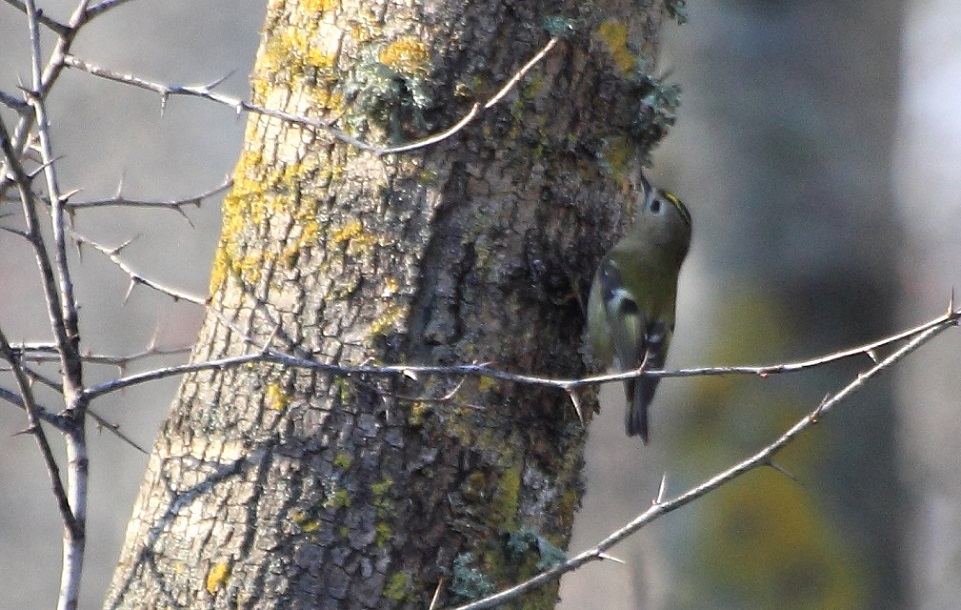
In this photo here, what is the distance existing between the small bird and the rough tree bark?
65cm

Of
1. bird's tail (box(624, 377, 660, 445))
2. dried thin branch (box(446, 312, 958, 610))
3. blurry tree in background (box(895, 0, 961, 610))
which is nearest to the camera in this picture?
dried thin branch (box(446, 312, 958, 610))

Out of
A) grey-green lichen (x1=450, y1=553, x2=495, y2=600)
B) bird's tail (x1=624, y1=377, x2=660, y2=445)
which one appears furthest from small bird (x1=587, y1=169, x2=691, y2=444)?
grey-green lichen (x1=450, y1=553, x2=495, y2=600)

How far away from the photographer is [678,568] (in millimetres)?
4285

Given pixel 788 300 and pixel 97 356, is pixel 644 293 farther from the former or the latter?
pixel 97 356

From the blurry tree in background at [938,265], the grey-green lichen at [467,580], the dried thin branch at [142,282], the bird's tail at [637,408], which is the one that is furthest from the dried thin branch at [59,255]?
the blurry tree in background at [938,265]

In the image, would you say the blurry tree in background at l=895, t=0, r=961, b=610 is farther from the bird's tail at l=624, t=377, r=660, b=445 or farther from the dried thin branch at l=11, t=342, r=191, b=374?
the dried thin branch at l=11, t=342, r=191, b=374

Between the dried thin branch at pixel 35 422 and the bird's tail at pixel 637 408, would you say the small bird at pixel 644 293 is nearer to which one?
the bird's tail at pixel 637 408

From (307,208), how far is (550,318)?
22.3 inches

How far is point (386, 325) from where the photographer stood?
2.33 meters

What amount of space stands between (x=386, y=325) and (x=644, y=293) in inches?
68.6

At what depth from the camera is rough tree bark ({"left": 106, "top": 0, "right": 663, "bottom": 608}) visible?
227 cm

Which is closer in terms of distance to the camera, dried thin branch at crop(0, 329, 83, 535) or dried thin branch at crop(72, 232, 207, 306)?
dried thin branch at crop(0, 329, 83, 535)

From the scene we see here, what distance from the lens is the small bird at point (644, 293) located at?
3398mm

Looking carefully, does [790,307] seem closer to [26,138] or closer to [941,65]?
[26,138]
